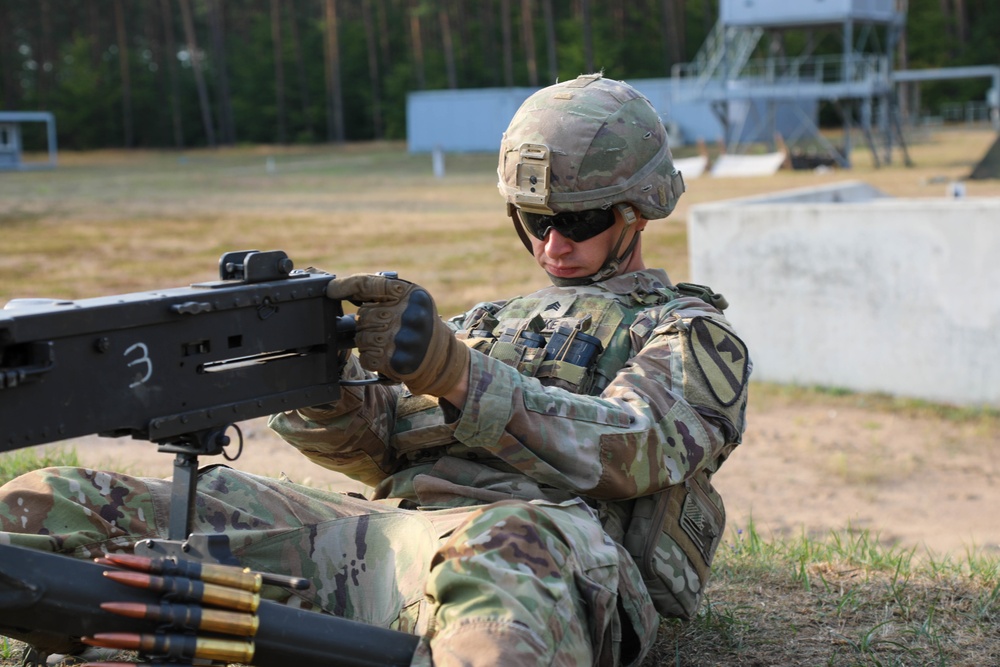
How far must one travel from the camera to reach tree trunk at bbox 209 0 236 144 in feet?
223

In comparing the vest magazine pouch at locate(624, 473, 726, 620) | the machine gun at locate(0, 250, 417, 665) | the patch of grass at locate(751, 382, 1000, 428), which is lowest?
the patch of grass at locate(751, 382, 1000, 428)

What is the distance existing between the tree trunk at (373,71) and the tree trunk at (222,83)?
27.7ft

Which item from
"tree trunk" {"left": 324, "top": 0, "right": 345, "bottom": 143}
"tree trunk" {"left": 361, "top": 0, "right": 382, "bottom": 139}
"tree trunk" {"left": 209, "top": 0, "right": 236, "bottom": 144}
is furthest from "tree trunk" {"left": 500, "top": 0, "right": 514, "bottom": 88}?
"tree trunk" {"left": 209, "top": 0, "right": 236, "bottom": 144}

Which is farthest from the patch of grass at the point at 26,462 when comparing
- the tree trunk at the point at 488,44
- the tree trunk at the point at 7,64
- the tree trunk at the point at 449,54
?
the tree trunk at the point at 7,64

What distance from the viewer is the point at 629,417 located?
2.96 metres

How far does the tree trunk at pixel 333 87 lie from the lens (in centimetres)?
6631

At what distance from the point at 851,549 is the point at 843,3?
34314 mm

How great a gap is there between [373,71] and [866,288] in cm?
6292

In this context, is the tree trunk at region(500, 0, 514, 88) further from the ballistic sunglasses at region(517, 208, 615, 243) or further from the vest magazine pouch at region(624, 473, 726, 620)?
the vest magazine pouch at region(624, 473, 726, 620)

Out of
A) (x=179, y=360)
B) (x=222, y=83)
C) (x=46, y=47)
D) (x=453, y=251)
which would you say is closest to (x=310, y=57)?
(x=222, y=83)

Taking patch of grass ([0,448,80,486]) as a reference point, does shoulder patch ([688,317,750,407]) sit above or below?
above

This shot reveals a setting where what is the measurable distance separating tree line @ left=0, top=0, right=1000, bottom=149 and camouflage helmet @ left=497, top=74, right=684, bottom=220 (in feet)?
201

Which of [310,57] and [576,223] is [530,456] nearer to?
[576,223]

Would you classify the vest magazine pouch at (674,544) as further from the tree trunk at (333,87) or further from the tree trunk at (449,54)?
the tree trunk at (333,87)
